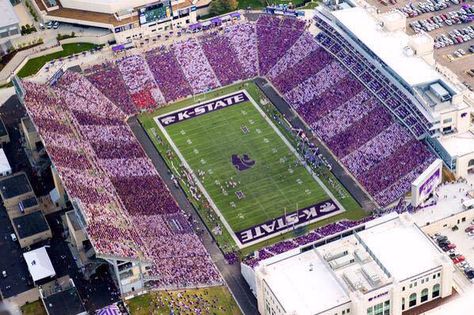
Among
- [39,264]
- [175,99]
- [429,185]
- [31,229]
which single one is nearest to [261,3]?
[175,99]

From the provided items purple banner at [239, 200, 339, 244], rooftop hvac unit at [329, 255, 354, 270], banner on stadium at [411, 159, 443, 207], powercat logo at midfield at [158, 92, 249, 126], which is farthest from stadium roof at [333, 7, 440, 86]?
rooftop hvac unit at [329, 255, 354, 270]

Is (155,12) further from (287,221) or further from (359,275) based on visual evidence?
(359,275)

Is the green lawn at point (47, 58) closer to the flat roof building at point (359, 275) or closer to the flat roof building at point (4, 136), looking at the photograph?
the flat roof building at point (4, 136)

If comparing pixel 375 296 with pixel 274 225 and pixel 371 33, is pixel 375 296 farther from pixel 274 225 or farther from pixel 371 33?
pixel 371 33

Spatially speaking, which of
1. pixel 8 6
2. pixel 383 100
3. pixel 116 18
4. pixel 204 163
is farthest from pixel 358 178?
pixel 8 6

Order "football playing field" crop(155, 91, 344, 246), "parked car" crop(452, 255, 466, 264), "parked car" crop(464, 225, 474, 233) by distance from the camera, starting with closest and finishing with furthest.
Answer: "parked car" crop(452, 255, 466, 264)
"parked car" crop(464, 225, 474, 233)
"football playing field" crop(155, 91, 344, 246)

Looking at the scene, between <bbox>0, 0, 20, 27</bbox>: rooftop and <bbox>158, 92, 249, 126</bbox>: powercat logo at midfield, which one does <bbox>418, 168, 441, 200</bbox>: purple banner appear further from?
<bbox>0, 0, 20, 27</bbox>: rooftop

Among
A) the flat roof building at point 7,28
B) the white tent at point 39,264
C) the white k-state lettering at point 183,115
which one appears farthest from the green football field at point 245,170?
the flat roof building at point 7,28
